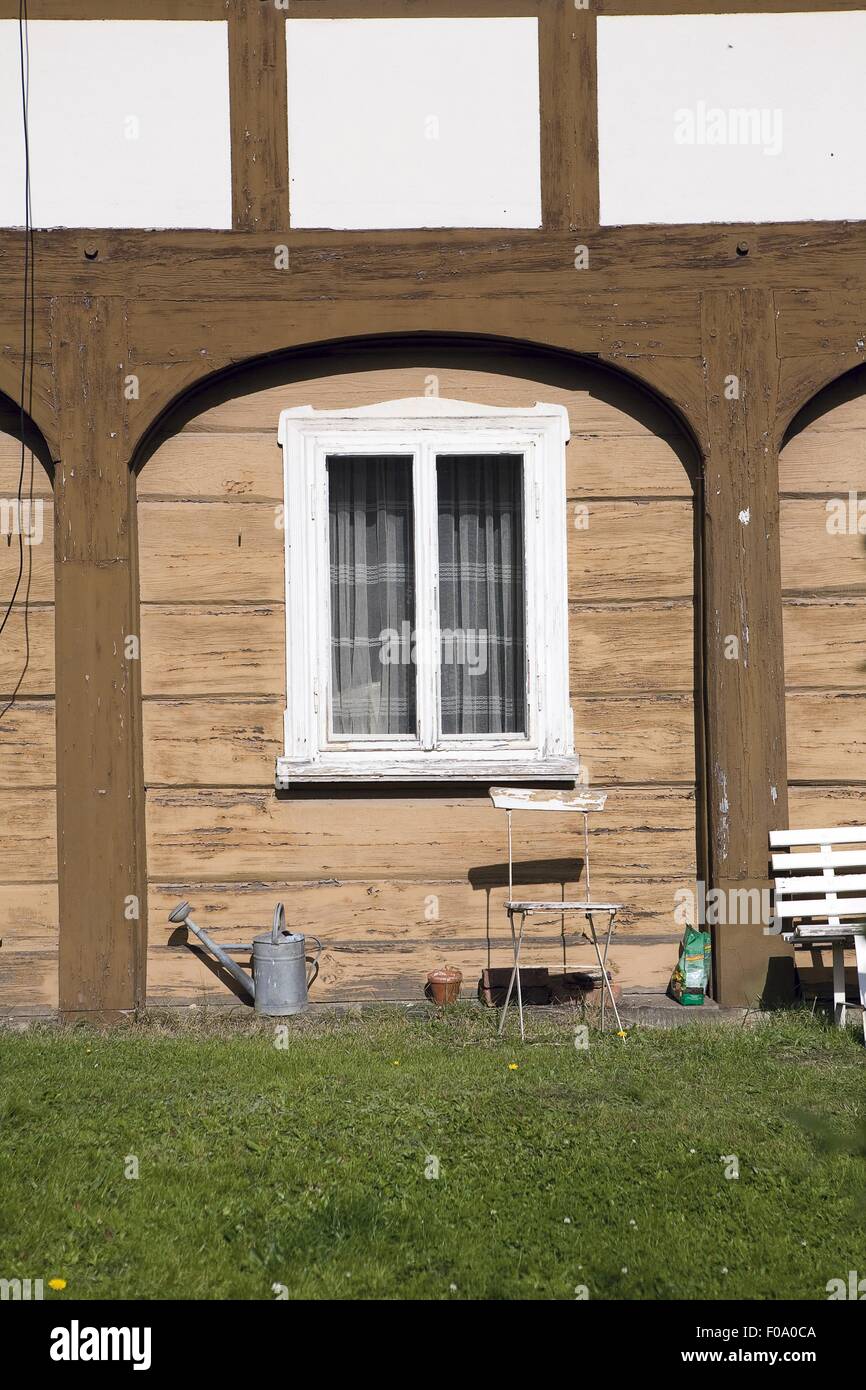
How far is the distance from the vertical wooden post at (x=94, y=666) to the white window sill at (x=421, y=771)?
2.63 feet

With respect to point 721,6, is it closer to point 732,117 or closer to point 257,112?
point 732,117

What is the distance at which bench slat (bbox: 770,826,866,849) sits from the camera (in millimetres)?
5836

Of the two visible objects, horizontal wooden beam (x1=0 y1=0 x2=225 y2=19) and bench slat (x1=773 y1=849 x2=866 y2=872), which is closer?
bench slat (x1=773 y1=849 x2=866 y2=872)

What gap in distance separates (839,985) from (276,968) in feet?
8.47

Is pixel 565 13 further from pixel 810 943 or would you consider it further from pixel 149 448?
pixel 810 943

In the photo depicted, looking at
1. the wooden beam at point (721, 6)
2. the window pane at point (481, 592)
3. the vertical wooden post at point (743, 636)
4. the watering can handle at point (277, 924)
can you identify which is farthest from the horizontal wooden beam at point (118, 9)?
the watering can handle at point (277, 924)

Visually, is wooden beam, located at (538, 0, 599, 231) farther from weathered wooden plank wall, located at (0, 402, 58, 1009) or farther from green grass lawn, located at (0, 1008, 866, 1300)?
green grass lawn, located at (0, 1008, 866, 1300)

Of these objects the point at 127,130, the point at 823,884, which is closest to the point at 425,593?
the point at 823,884

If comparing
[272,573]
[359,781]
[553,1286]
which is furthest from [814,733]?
[553,1286]

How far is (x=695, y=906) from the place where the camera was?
20.4ft

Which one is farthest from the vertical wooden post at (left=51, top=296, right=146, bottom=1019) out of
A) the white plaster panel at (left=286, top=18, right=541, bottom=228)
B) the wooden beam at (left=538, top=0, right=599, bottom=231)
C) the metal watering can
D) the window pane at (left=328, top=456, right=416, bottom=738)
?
the wooden beam at (left=538, top=0, right=599, bottom=231)

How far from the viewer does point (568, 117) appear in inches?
238

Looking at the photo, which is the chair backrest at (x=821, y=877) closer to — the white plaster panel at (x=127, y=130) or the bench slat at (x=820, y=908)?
the bench slat at (x=820, y=908)

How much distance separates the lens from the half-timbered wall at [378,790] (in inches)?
245
